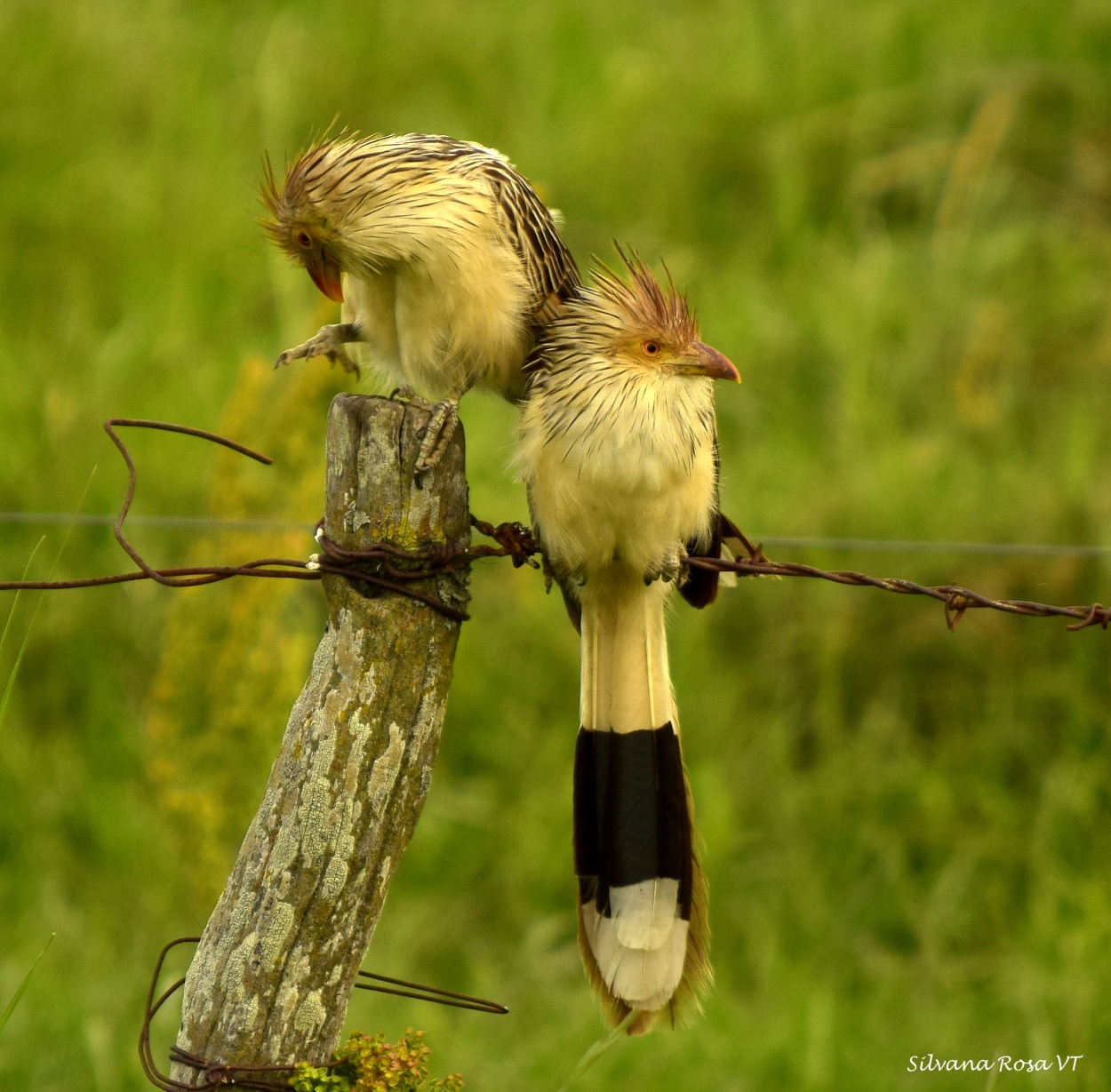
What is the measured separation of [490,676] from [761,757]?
93 cm

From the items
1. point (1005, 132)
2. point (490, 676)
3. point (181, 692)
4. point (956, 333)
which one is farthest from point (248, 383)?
point (1005, 132)

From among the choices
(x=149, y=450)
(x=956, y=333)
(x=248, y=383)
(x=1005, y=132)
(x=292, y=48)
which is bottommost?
(x=248, y=383)

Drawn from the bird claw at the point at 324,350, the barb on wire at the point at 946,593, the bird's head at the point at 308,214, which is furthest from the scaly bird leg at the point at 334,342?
the barb on wire at the point at 946,593

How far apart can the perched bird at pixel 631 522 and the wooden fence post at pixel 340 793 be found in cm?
48

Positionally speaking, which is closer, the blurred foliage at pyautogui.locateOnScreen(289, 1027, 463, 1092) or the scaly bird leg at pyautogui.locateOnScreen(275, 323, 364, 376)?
the blurred foliage at pyautogui.locateOnScreen(289, 1027, 463, 1092)

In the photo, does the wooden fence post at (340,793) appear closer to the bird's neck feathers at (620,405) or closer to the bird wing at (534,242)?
the bird's neck feathers at (620,405)

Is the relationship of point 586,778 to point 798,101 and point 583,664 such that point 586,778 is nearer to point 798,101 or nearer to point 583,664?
point 583,664

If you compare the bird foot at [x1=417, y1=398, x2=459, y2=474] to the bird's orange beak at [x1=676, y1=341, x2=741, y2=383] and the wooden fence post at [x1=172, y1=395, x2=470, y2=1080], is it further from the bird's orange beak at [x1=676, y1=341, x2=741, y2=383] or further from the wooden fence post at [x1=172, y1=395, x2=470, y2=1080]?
the bird's orange beak at [x1=676, y1=341, x2=741, y2=383]

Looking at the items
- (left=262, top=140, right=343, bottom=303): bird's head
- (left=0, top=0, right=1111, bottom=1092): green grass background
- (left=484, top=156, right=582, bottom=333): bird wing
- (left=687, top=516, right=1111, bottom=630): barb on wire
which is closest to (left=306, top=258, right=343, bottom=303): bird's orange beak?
(left=262, top=140, right=343, bottom=303): bird's head

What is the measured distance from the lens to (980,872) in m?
4.77

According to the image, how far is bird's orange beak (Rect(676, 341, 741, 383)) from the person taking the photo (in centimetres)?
288

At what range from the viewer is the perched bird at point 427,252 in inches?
112
